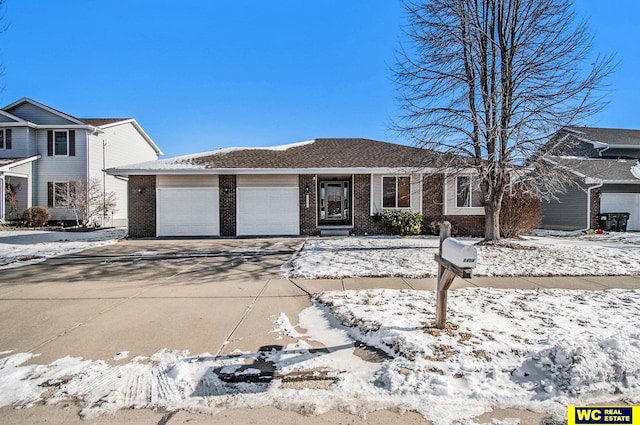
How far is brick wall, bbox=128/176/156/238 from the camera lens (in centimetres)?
1347

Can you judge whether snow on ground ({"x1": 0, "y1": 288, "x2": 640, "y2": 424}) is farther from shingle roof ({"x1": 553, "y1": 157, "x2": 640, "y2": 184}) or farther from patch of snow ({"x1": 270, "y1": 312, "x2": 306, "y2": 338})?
shingle roof ({"x1": 553, "y1": 157, "x2": 640, "y2": 184})

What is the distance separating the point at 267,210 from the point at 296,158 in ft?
9.69

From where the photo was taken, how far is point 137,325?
394 centimetres

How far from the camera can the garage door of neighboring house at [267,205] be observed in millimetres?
13656

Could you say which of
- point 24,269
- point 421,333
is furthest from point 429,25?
point 24,269

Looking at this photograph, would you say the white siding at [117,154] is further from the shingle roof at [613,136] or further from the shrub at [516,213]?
the shingle roof at [613,136]

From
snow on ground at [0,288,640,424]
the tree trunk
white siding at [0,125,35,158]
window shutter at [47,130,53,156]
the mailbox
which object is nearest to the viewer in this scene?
snow on ground at [0,288,640,424]

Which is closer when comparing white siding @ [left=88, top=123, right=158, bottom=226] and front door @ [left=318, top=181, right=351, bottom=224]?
front door @ [left=318, top=181, right=351, bottom=224]

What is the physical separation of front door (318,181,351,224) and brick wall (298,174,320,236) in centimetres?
342

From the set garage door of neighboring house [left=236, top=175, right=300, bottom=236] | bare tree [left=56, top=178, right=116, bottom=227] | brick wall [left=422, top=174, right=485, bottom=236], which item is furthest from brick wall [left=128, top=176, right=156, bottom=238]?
brick wall [left=422, top=174, right=485, bottom=236]

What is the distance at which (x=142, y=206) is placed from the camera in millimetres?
13547

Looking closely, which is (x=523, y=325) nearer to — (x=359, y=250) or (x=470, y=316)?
(x=470, y=316)

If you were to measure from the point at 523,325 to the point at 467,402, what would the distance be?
1.82 metres

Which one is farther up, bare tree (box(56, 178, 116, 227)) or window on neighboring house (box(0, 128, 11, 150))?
window on neighboring house (box(0, 128, 11, 150))
